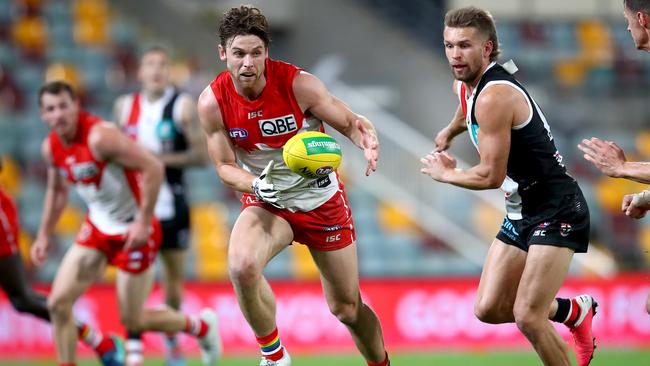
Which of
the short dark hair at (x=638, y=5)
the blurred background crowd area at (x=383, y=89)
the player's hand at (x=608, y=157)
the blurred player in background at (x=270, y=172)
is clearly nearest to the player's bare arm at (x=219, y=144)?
the blurred player in background at (x=270, y=172)

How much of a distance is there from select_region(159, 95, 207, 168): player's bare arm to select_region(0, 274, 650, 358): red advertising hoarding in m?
3.12

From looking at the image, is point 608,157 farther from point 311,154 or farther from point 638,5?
point 311,154

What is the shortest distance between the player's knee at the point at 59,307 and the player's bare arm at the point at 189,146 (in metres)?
1.86

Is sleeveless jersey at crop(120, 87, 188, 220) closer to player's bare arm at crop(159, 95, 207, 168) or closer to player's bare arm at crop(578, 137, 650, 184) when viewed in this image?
player's bare arm at crop(159, 95, 207, 168)

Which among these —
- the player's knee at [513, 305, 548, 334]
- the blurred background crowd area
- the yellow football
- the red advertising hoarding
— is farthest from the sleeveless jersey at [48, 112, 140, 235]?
the blurred background crowd area

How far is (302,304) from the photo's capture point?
12.4 m

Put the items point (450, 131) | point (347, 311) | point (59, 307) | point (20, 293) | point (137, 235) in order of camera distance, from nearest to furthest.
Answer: point (347, 311) < point (450, 131) < point (59, 307) < point (137, 235) < point (20, 293)

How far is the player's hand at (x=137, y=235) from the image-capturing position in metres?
8.09

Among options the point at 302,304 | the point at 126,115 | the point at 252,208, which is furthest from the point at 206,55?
the point at 252,208

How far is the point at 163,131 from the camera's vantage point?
9500 millimetres

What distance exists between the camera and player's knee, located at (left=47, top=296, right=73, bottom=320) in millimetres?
7980

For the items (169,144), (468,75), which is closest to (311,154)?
(468,75)

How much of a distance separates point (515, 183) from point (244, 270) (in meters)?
1.75

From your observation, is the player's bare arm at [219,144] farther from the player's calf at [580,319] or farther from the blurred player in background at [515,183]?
the player's calf at [580,319]
